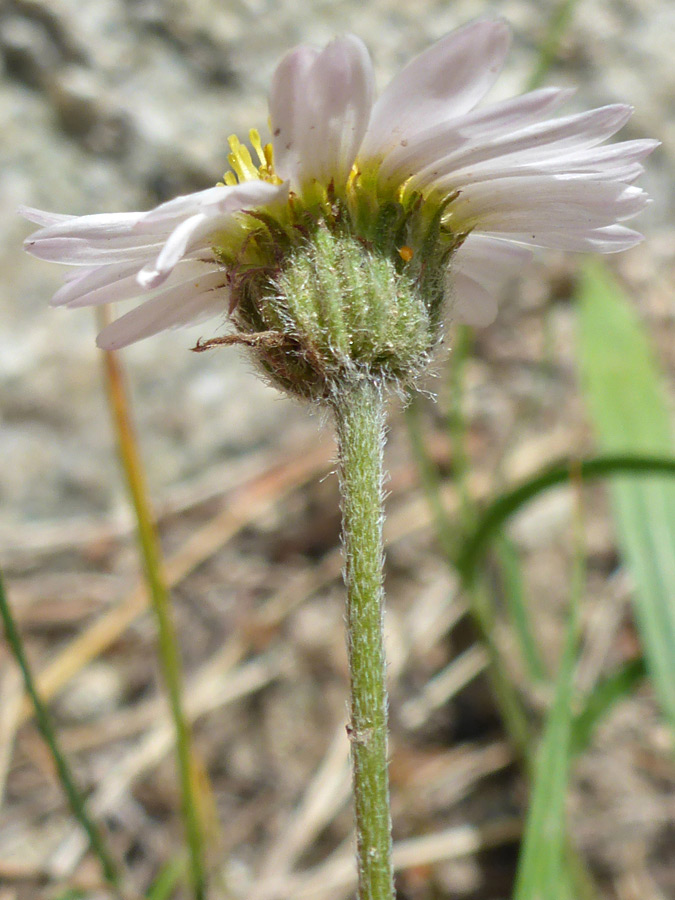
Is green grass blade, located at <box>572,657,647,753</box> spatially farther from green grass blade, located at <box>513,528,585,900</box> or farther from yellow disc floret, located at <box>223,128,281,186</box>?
yellow disc floret, located at <box>223,128,281,186</box>

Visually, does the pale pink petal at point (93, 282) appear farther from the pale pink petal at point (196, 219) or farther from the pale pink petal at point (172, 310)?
the pale pink petal at point (196, 219)

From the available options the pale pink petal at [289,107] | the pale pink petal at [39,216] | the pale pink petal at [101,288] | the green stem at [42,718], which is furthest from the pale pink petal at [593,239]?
the green stem at [42,718]

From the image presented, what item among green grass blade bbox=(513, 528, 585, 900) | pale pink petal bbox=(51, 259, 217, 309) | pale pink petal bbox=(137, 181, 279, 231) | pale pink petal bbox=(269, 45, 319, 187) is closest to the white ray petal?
pale pink petal bbox=(137, 181, 279, 231)

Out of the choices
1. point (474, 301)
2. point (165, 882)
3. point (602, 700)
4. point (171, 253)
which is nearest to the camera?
point (171, 253)

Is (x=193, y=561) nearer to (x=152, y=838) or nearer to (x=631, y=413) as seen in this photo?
(x=152, y=838)

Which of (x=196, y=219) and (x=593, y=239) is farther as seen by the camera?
(x=593, y=239)

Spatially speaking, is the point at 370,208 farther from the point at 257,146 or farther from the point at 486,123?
the point at 257,146

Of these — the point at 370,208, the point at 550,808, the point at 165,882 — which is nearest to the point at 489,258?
the point at 370,208
